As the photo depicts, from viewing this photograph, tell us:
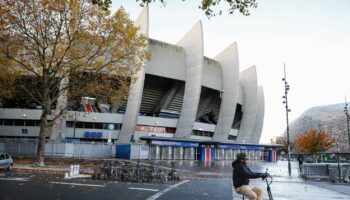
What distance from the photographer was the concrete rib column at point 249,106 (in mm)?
70562

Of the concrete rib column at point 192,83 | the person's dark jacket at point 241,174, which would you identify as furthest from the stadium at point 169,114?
the person's dark jacket at point 241,174

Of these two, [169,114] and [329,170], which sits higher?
[169,114]

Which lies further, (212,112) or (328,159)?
(212,112)

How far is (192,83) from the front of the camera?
2077 inches

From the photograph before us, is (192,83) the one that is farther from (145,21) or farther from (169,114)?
(145,21)

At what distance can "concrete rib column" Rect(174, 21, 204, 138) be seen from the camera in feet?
170

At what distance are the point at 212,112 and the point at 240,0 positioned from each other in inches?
2178

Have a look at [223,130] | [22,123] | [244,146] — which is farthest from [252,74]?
[22,123]

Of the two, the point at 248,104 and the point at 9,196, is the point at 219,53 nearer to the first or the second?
the point at 248,104

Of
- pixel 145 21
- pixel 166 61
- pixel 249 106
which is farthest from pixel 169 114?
pixel 249 106

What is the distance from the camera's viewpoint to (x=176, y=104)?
57.8 metres

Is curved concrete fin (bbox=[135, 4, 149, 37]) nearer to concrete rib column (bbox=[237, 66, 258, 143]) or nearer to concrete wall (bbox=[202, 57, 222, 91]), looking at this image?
concrete wall (bbox=[202, 57, 222, 91])

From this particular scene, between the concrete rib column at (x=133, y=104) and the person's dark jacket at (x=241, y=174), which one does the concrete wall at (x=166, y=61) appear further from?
the person's dark jacket at (x=241, y=174)

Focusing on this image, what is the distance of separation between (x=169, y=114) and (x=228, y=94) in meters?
12.9
